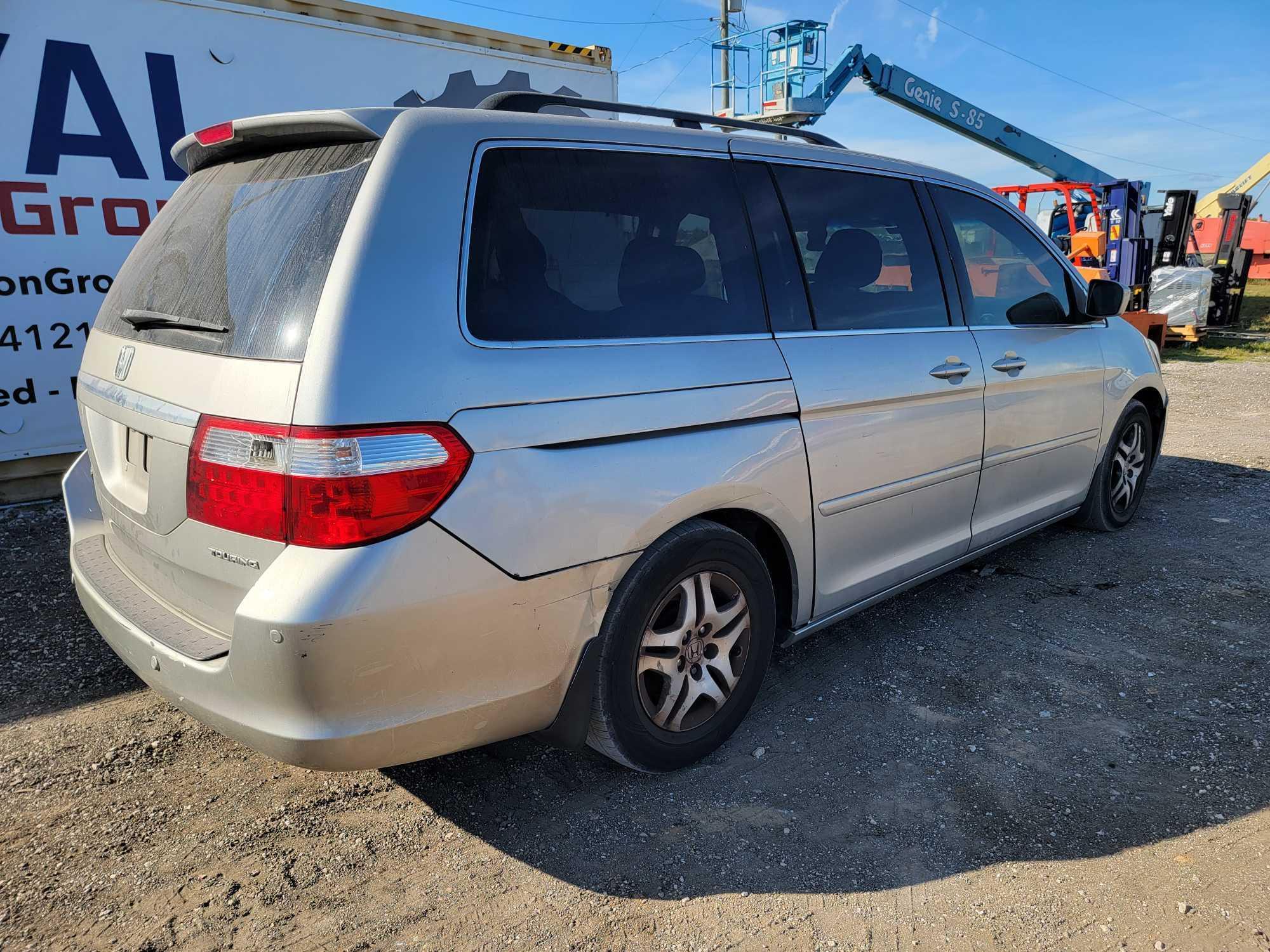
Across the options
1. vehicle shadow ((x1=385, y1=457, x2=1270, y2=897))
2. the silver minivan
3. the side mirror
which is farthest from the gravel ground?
the side mirror

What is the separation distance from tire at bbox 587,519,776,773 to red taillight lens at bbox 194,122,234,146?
5.42 feet

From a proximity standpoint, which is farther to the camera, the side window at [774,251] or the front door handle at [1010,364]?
the front door handle at [1010,364]

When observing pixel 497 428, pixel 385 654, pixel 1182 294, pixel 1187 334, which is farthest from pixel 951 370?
pixel 1182 294

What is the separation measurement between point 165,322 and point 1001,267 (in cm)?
337

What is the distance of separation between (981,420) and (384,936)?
278cm

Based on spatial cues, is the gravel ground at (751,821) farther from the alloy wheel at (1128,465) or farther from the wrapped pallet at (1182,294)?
the wrapped pallet at (1182,294)

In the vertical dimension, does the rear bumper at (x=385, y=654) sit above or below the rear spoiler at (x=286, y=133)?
below

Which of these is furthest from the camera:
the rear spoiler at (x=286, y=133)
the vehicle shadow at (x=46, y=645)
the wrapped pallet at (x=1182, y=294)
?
the wrapped pallet at (x=1182, y=294)

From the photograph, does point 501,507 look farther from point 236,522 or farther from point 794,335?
point 794,335

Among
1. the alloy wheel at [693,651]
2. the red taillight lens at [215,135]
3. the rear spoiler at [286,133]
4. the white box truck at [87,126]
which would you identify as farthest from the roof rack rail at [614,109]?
the white box truck at [87,126]

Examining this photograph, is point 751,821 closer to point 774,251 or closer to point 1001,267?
point 774,251

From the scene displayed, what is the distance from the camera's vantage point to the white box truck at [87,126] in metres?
5.19

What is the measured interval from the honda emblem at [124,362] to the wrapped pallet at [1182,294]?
15.8 meters

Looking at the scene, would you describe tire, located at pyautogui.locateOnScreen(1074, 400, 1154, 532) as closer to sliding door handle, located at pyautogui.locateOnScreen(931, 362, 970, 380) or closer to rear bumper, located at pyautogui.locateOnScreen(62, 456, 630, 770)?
sliding door handle, located at pyautogui.locateOnScreen(931, 362, 970, 380)
